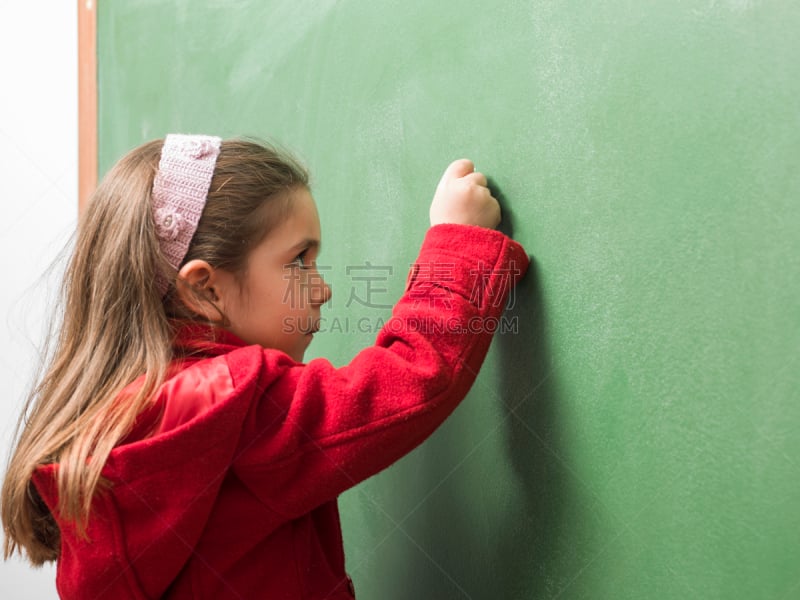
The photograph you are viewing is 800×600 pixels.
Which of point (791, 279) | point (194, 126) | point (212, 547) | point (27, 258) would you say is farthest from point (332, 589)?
point (27, 258)

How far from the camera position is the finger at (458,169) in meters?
0.71

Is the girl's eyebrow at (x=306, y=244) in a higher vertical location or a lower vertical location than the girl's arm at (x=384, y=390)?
higher

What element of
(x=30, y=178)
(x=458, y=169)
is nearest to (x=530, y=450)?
(x=458, y=169)

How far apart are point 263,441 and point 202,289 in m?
0.17

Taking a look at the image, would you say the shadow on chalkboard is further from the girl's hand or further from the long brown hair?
the long brown hair

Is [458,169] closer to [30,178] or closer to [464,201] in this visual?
[464,201]

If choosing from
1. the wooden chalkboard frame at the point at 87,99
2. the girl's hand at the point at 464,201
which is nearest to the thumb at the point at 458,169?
the girl's hand at the point at 464,201

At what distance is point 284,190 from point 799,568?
20.1 inches

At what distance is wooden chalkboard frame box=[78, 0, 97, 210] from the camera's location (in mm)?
1395

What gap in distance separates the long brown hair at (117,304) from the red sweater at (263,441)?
0.03 meters

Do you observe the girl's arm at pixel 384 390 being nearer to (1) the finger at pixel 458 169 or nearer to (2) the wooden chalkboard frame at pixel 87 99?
(1) the finger at pixel 458 169

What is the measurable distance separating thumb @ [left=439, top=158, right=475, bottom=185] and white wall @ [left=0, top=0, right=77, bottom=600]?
0.93 m

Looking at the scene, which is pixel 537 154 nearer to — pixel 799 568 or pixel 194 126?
pixel 799 568

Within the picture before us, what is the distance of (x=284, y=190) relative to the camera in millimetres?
754
